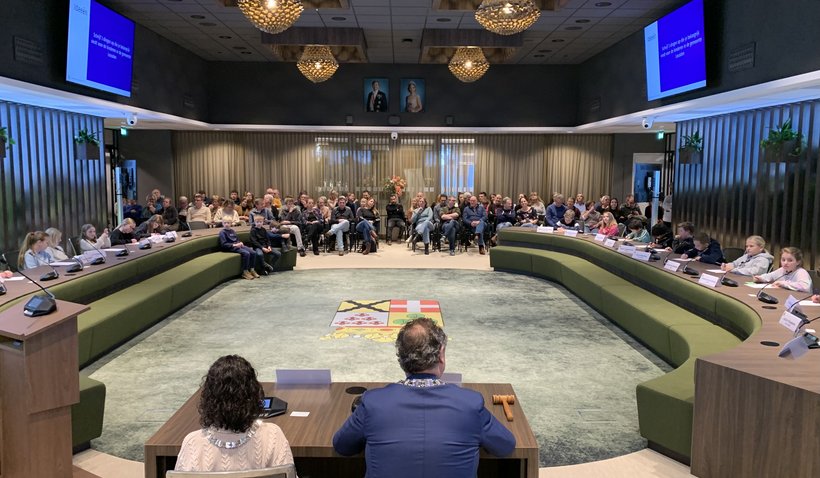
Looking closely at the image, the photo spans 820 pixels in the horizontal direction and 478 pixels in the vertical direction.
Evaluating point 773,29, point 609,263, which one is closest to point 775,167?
point 773,29

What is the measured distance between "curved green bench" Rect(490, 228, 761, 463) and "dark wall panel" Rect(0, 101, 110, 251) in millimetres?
7447

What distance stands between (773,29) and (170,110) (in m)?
10.8

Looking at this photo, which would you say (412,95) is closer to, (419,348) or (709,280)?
(709,280)

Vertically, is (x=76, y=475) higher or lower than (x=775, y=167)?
lower

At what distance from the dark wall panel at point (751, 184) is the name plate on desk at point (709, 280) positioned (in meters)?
2.38

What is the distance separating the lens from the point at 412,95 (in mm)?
15773

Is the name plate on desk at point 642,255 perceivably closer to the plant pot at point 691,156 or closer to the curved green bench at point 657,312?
the curved green bench at point 657,312

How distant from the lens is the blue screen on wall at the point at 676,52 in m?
8.90

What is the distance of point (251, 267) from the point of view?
1091 centimetres

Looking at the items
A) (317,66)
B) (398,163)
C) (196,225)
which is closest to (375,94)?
(398,163)

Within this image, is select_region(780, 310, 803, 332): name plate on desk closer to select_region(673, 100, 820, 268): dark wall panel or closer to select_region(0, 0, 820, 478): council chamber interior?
select_region(0, 0, 820, 478): council chamber interior

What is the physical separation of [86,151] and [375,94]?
7.21 meters

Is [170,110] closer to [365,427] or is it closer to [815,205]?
[815,205]

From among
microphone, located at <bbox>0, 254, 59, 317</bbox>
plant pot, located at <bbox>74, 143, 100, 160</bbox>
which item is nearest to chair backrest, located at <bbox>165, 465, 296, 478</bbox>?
microphone, located at <bbox>0, 254, 59, 317</bbox>
